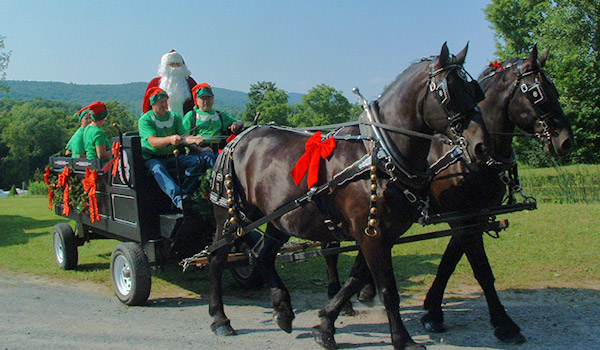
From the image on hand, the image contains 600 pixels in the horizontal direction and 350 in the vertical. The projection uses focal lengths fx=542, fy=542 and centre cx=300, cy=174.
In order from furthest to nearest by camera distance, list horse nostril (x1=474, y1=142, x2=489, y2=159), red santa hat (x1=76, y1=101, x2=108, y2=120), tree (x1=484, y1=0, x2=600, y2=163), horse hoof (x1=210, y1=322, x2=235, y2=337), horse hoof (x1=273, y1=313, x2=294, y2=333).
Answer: tree (x1=484, y1=0, x2=600, y2=163) < red santa hat (x1=76, y1=101, x2=108, y2=120) < horse hoof (x1=210, y1=322, x2=235, y2=337) < horse hoof (x1=273, y1=313, x2=294, y2=333) < horse nostril (x1=474, y1=142, x2=489, y2=159)

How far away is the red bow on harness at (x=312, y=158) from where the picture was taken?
434cm

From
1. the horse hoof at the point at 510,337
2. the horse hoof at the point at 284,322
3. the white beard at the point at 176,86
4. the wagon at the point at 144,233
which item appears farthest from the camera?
the white beard at the point at 176,86

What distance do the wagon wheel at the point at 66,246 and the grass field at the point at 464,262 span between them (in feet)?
0.45

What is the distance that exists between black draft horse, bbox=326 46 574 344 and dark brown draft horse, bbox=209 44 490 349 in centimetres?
101

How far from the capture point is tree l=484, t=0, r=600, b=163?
78.9ft

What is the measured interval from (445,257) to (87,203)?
478 cm

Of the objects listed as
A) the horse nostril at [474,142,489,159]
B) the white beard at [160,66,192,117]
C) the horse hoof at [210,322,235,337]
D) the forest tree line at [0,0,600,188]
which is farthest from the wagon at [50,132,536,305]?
the forest tree line at [0,0,600,188]

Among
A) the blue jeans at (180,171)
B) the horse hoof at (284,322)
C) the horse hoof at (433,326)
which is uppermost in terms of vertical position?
the blue jeans at (180,171)

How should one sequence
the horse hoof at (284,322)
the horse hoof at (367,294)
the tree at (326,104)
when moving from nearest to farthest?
1. the horse hoof at (284,322)
2. the horse hoof at (367,294)
3. the tree at (326,104)

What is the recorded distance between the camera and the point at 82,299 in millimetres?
6496

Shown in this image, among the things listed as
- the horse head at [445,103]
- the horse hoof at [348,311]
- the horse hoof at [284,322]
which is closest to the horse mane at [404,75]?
the horse head at [445,103]

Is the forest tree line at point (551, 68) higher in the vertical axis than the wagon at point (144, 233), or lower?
higher

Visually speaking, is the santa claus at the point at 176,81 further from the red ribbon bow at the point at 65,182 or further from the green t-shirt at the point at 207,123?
the green t-shirt at the point at 207,123

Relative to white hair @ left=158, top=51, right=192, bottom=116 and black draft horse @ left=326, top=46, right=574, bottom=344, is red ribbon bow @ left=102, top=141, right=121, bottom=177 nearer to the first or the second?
white hair @ left=158, top=51, right=192, bottom=116
